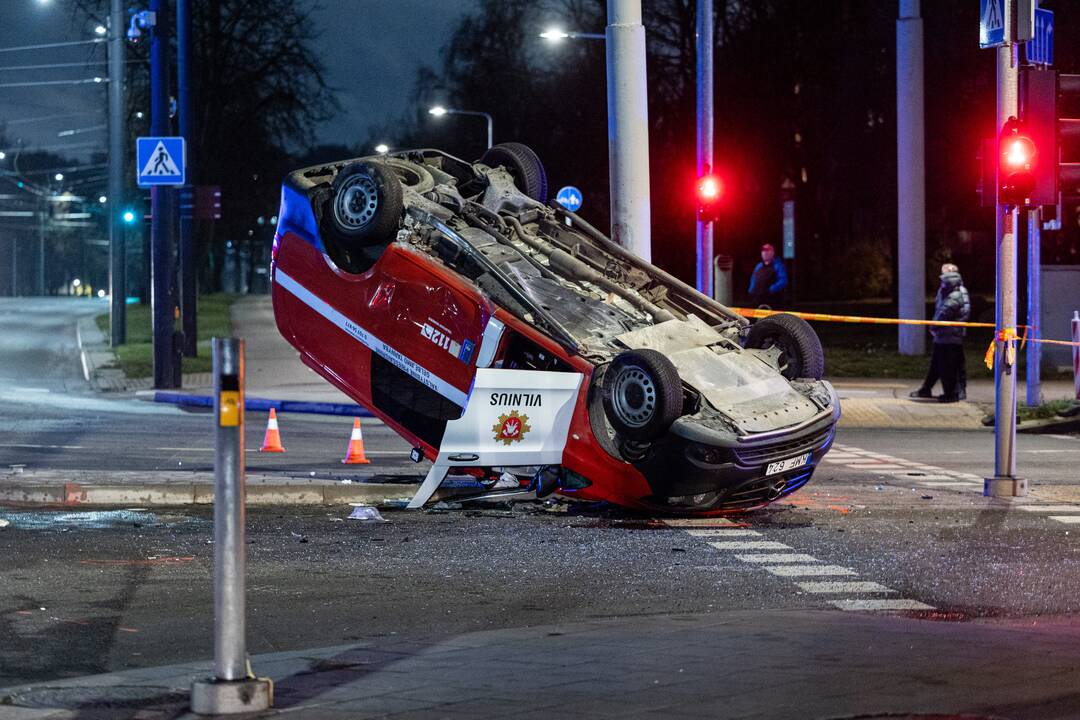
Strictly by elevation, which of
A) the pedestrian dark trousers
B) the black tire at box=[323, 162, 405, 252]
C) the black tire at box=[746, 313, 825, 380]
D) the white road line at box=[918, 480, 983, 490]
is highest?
the black tire at box=[323, 162, 405, 252]

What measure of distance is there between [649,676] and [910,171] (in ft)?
88.3

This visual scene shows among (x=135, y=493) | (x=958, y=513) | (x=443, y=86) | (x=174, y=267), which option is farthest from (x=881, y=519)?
(x=443, y=86)

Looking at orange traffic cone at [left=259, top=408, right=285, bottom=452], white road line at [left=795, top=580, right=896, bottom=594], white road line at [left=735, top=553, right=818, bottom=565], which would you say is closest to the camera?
white road line at [left=795, top=580, right=896, bottom=594]

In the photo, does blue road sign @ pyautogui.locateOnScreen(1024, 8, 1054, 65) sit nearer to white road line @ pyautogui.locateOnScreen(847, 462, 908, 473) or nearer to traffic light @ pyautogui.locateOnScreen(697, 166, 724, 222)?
white road line @ pyautogui.locateOnScreen(847, 462, 908, 473)

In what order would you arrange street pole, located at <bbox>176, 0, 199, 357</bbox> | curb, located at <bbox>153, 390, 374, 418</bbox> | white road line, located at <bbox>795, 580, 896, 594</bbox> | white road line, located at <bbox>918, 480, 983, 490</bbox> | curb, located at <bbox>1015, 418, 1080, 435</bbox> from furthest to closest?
street pole, located at <bbox>176, 0, 199, 357</bbox>, curb, located at <bbox>153, 390, 374, 418</bbox>, curb, located at <bbox>1015, 418, 1080, 435</bbox>, white road line, located at <bbox>918, 480, 983, 490</bbox>, white road line, located at <bbox>795, 580, 896, 594</bbox>

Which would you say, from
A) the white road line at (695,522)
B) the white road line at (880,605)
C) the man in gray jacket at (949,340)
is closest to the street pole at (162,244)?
the man in gray jacket at (949,340)

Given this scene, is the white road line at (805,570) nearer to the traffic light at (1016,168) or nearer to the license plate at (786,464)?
the license plate at (786,464)

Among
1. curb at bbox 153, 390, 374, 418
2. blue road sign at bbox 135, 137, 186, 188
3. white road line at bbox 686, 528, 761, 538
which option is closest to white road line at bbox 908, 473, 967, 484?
white road line at bbox 686, 528, 761, 538

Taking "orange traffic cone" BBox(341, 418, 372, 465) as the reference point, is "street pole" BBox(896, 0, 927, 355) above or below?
above

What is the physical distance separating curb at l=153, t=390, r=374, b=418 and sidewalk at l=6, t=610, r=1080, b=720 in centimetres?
1308

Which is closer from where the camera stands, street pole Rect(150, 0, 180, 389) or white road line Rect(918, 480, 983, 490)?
white road line Rect(918, 480, 983, 490)

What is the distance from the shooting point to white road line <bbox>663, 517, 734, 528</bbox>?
1114cm

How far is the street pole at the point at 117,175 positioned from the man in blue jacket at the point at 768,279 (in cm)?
1428

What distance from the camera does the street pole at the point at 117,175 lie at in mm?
32044
